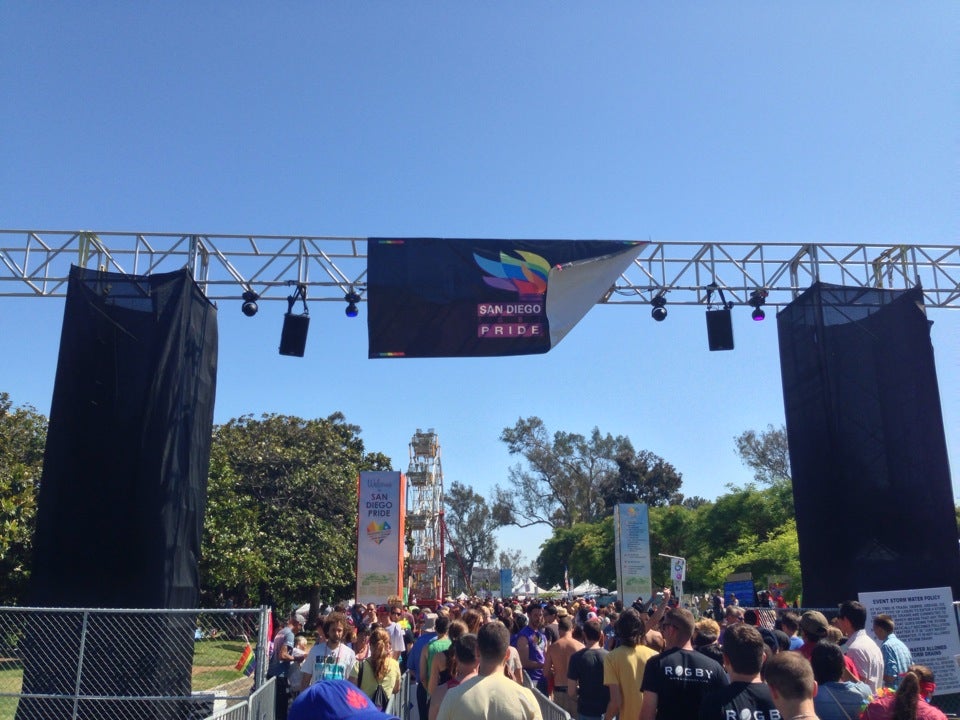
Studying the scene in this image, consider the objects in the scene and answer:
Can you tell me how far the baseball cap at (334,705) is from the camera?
2414 millimetres

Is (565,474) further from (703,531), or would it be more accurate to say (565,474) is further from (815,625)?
(815,625)

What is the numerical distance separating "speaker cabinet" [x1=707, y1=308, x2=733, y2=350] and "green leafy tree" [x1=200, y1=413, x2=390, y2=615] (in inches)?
650

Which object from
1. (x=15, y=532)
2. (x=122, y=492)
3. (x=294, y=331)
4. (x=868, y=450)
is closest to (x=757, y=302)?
(x=868, y=450)

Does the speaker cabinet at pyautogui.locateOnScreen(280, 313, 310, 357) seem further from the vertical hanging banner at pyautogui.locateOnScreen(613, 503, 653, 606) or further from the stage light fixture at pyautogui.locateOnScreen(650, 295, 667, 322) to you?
the vertical hanging banner at pyautogui.locateOnScreen(613, 503, 653, 606)

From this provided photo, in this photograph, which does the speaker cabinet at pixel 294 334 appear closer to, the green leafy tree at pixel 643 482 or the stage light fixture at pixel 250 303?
the stage light fixture at pixel 250 303

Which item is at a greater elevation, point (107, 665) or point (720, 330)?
point (720, 330)

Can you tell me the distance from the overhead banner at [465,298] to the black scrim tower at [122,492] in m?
2.79

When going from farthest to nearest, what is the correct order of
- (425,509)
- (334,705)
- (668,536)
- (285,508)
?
1. (425,509)
2. (668,536)
3. (285,508)
4. (334,705)

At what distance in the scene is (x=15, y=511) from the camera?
1705 cm

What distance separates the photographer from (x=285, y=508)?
1281 inches

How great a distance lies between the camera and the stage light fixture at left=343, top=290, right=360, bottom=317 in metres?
12.9

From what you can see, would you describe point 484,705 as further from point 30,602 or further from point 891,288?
point 891,288

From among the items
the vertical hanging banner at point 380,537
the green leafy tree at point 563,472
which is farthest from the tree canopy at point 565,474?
the vertical hanging banner at point 380,537

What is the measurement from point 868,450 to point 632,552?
10994 millimetres
